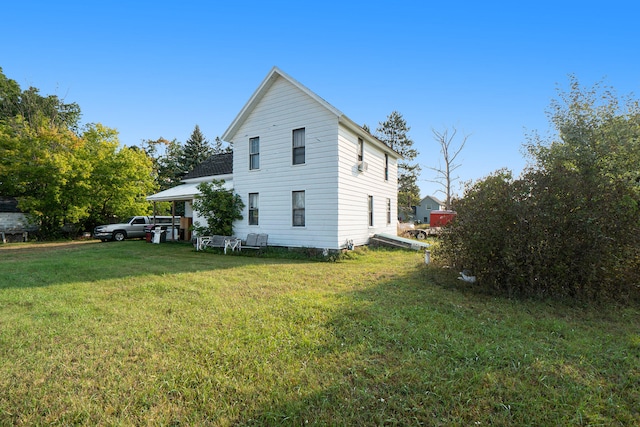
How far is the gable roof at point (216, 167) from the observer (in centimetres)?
1826

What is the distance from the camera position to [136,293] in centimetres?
594

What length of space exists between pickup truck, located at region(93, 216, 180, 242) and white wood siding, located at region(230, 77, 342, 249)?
29.1 ft

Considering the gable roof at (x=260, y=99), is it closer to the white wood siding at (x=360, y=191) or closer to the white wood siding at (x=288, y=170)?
the white wood siding at (x=288, y=170)

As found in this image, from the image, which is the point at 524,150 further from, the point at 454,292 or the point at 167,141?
the point at 167,141

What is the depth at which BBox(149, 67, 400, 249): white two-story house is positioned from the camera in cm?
1172

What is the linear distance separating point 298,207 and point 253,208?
271 cm

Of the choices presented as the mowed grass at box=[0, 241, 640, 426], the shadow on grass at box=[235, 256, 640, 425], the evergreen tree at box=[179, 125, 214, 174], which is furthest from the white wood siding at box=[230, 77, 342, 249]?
the evergreen tree at box=[179, 125, 214, 174]

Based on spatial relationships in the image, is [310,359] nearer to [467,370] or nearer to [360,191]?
[467,370]

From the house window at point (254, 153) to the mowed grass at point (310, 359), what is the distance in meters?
8.76

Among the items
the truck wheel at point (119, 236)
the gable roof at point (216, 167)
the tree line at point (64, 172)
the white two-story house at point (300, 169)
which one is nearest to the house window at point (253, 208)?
the white two-story house at point (300, 169)

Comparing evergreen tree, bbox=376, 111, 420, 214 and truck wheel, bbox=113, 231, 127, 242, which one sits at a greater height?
evergreen tree, bbox=376, 111, 420, 214

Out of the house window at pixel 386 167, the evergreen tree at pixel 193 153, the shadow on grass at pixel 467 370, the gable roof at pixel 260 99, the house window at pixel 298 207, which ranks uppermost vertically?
the evergreen tree at pixel 193 153

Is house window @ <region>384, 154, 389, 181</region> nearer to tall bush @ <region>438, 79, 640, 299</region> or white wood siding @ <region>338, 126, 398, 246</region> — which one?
white wood siding @ <region>338, 126, 398, 246</region>

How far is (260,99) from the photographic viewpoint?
1353 cm
